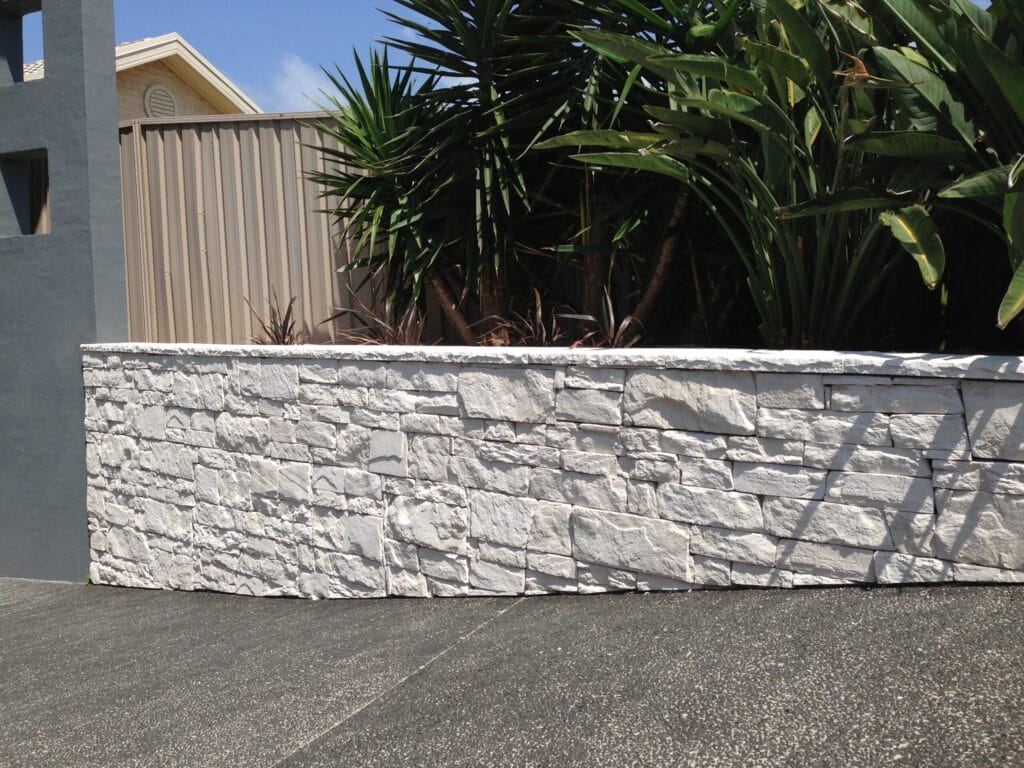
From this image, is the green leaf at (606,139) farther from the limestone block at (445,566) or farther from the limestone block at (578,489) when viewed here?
the limestone block at (445,566)

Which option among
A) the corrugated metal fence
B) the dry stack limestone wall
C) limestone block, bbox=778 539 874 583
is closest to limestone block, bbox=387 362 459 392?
the dry stack limestone wall

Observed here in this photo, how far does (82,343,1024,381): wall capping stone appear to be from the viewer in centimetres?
370

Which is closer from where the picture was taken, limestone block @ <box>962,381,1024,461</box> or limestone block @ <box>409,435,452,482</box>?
limestone block @ <box>962,381,1024,461</box>

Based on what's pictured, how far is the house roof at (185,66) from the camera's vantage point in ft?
47.6

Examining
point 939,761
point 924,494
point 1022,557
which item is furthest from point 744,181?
point 939,761

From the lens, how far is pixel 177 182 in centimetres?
788

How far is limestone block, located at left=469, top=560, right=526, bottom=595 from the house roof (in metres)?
10.9

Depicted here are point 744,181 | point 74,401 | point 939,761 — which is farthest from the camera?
point 74,401

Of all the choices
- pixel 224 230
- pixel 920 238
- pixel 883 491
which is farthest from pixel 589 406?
Result: pixel 224 230

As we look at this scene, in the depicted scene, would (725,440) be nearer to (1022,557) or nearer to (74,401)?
(1022,557)

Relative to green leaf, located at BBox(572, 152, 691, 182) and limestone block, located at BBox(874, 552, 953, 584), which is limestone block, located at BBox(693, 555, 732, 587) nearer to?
limestone block, located at BBox(874, 552, 953, 584)

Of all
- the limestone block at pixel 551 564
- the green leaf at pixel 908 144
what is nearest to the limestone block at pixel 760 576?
the limestone block at pixel 551 564

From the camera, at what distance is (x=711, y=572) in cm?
435

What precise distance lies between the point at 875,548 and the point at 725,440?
29.0 inches
